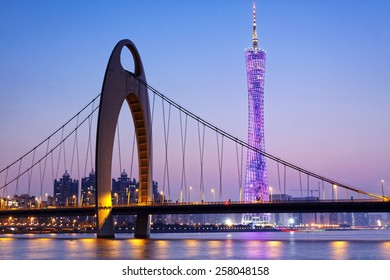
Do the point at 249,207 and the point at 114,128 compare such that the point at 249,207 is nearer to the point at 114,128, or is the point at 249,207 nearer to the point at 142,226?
the point at 142,226

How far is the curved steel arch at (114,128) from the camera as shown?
67.3 m

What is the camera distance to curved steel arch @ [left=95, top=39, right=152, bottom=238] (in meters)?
67.3

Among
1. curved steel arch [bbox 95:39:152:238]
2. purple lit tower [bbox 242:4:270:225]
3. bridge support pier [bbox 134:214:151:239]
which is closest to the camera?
curved steel arch [bbox 95:39:152:238]

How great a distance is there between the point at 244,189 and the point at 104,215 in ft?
329

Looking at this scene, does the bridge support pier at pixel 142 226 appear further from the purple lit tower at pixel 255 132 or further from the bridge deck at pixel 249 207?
the purple lit tower at pixel 255 132

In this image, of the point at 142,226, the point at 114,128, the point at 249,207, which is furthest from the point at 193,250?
the point at 142,226

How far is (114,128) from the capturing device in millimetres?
70312

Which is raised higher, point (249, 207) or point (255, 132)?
point (255, 132)

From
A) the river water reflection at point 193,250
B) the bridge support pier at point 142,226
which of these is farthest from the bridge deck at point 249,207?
the bridge support pier at point 142,226

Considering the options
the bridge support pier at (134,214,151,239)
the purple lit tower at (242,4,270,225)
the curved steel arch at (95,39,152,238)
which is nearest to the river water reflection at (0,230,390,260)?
the curved steel arch at (95,39,152,238)

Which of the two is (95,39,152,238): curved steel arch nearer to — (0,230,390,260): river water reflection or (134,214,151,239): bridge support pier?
(134,214,151,239): bridge support pier

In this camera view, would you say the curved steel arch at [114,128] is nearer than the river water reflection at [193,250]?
No
